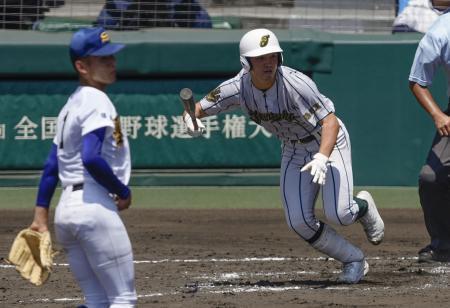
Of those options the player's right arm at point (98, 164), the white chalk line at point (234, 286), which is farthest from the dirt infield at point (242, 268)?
the player's right arm at point (98, 164)

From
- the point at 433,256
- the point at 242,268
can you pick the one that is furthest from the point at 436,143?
the point at 242,268

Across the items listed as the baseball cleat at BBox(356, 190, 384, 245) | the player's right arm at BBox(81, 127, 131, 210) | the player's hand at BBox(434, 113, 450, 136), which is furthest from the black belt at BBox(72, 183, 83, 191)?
the player's hand at BBox(434, 113, 450, 136)

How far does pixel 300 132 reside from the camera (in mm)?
6762

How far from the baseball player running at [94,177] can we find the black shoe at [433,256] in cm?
318

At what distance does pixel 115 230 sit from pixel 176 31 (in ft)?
21.4

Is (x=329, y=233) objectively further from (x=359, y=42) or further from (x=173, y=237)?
Result: (x=359, y=42)

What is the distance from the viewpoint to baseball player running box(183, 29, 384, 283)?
21.2 ft

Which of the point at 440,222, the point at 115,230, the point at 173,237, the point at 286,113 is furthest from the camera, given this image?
the point at 173,237

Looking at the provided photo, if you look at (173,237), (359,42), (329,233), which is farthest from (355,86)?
(329,233)

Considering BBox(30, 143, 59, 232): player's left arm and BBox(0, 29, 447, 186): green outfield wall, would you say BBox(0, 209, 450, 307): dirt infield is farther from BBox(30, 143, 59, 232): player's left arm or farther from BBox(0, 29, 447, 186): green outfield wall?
BBox(30, 143, 59, 232): player's left arm

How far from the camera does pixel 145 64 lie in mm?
10859

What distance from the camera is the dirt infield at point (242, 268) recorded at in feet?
20.8

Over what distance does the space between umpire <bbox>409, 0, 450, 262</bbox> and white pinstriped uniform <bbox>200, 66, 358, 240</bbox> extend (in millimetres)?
703

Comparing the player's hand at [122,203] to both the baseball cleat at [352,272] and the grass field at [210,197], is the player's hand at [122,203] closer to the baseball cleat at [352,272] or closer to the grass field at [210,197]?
the baseball cleat at [352,272]
